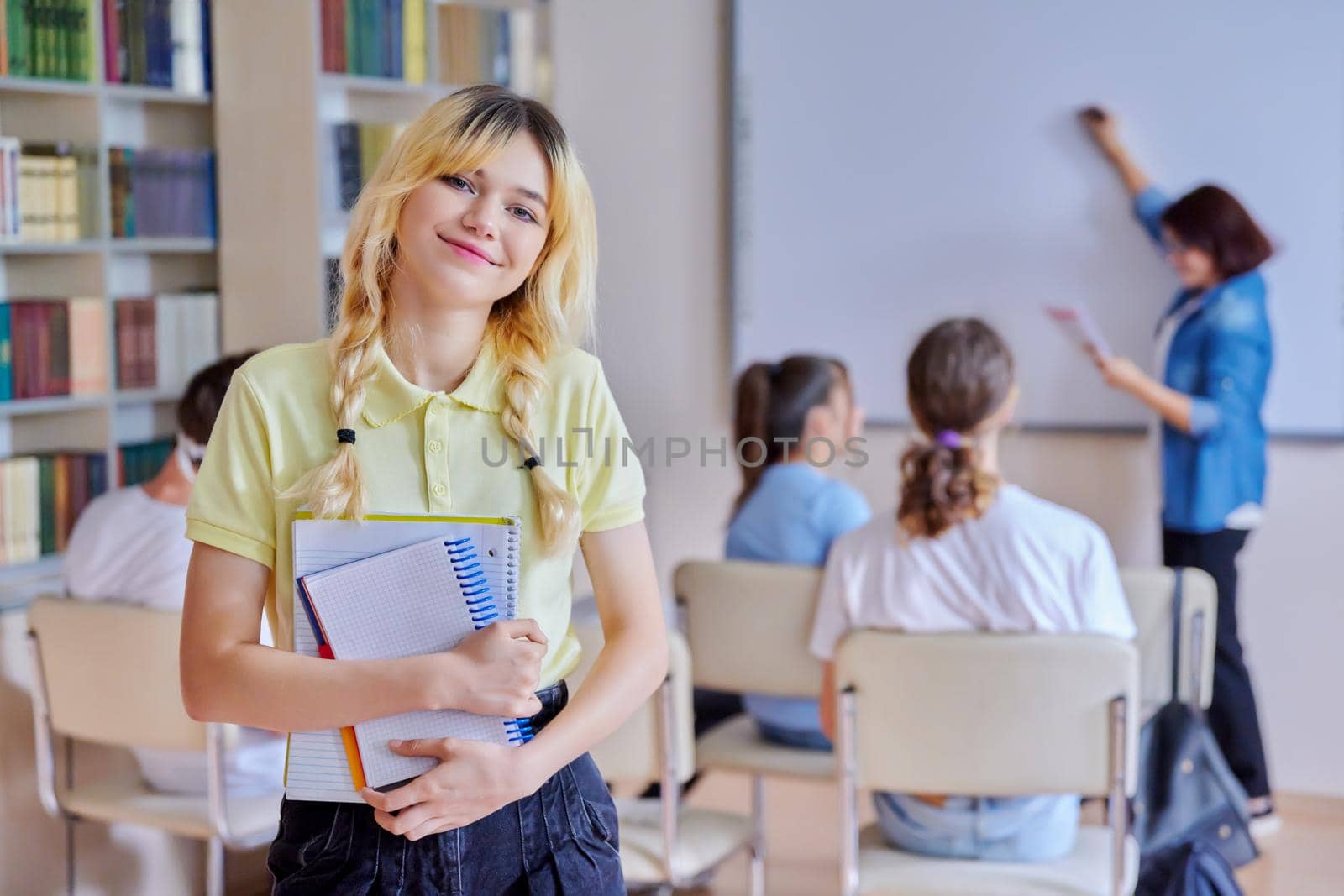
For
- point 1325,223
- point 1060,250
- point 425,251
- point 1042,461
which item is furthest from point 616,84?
point 425,251

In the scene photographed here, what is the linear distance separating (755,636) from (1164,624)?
648 mm

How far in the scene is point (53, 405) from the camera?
2680 mm

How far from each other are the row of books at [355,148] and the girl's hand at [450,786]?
6.67 ft

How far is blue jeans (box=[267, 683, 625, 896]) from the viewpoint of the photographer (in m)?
0.99

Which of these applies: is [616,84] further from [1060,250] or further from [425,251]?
[425,251]

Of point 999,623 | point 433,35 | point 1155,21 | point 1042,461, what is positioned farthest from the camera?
point 1042,461

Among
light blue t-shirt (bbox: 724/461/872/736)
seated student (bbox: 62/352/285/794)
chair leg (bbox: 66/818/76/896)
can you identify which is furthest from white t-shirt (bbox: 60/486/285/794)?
light blue t-shirt (bbox: 724/461/872/736)

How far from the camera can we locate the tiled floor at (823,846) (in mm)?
2721

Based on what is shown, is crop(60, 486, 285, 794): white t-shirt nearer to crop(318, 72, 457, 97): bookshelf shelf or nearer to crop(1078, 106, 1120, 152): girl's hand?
crop(318, 72, 457, 97): bookshelf shelf

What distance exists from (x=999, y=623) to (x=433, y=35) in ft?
5.42

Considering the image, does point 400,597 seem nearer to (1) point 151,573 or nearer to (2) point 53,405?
(1) point 151,573

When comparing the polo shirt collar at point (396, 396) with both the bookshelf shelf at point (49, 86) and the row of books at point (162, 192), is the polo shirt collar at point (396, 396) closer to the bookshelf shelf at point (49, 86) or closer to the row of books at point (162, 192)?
the bookshelf shelf at point (49, 86)

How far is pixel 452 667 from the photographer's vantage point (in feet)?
3.00

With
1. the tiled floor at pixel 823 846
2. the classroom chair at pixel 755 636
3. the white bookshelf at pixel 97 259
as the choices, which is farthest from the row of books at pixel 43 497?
the tiled floor at pixel 823 846
